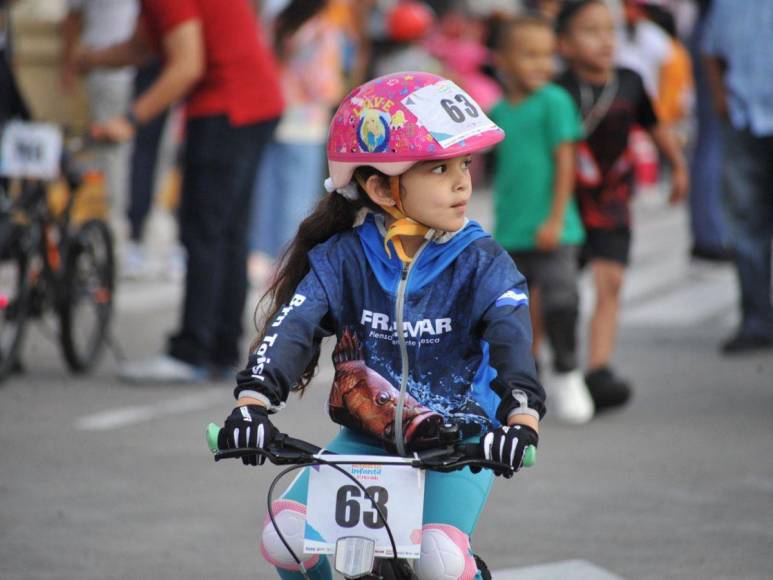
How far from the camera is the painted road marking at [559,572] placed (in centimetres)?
515

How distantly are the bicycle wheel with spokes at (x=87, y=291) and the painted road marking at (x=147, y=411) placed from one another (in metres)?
0.80

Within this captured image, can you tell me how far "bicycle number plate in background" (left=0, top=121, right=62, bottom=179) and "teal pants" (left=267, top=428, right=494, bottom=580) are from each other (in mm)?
4821

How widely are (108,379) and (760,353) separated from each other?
3.61 meters

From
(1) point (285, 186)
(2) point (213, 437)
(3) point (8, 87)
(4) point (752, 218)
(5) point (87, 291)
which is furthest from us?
(1) point (285, 186)

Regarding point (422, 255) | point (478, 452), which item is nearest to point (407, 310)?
point (422, 255)

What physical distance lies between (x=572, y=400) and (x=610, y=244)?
76cm

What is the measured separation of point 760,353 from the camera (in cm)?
935

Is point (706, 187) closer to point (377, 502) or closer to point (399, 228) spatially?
point (399, 228)

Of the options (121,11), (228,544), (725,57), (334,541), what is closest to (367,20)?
(121,11)

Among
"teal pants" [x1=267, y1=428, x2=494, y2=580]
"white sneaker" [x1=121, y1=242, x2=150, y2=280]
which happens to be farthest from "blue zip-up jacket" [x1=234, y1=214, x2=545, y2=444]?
"white sneaker" [x1=121, y1=242, x2=150, y2=280]

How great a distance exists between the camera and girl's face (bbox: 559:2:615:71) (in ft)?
25.4

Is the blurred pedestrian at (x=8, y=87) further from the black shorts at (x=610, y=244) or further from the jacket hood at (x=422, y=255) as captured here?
the jacket hood at (x=422, y=255)

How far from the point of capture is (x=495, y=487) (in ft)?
21.0

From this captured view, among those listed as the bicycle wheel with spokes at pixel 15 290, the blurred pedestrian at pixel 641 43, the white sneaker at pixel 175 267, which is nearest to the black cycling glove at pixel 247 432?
the bicycle wheel with spokes at pixel 15 290
